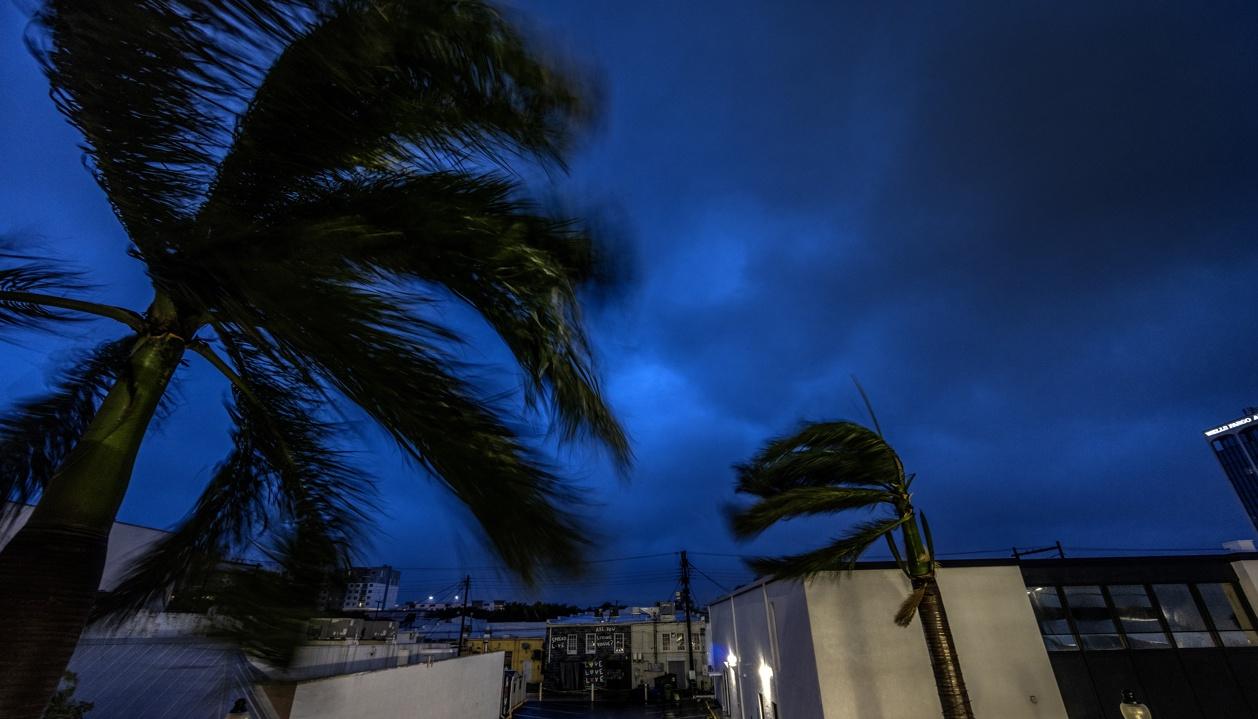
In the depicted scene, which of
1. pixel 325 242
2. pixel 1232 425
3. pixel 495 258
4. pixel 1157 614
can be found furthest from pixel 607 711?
pixel 1232 425

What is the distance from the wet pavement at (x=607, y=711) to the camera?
2572 centimetres

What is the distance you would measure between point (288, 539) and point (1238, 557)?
55.3ft

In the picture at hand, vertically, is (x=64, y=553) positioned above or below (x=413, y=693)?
above

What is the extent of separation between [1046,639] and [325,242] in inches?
540

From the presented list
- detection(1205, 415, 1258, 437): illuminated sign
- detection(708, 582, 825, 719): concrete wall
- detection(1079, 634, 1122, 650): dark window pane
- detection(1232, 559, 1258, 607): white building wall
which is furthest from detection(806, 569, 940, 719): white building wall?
detection(1205, 415, 1258, 437): illuminated sign

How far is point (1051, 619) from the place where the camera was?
32.4 ft

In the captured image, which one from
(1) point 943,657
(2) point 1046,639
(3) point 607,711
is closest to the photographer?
(1) point 943,657

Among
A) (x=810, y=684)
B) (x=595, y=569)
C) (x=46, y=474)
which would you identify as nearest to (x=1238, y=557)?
(x=810, y=684)

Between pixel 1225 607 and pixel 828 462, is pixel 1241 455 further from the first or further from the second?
pixel 828 462

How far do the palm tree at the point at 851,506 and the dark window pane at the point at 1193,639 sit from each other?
7576 mm

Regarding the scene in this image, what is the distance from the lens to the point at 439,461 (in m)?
1.11

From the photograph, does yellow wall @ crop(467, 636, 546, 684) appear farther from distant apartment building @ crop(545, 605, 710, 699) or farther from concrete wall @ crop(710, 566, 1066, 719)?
concrete wall @ crop(710, 566, 1066, 719)

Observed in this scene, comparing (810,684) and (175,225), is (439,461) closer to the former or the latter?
(175,225)

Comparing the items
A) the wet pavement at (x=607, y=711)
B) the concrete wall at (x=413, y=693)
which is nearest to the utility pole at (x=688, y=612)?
the wet pavement at (x=607, y=711)
